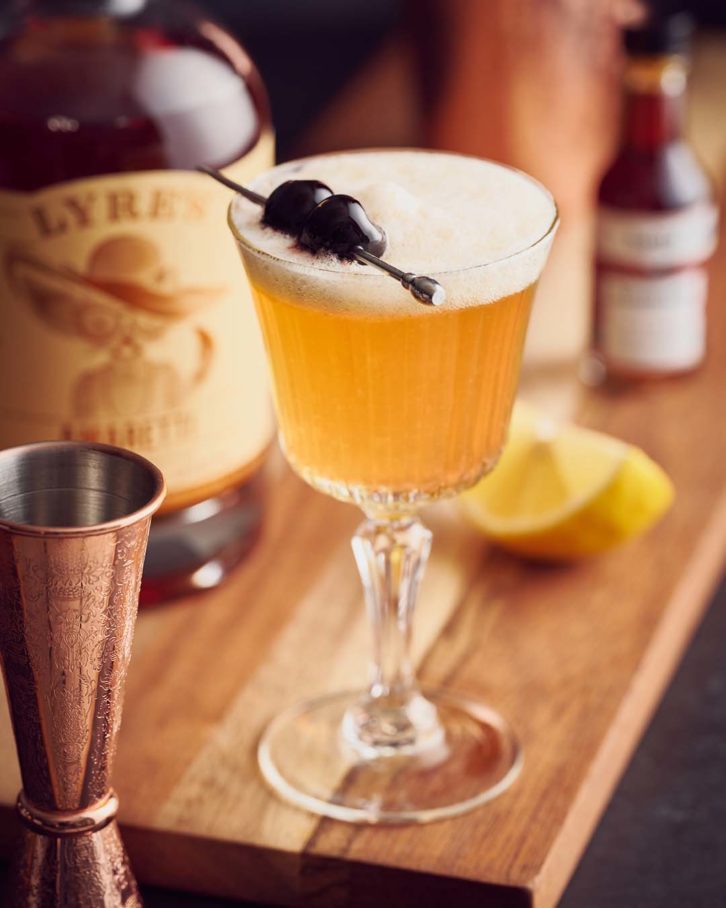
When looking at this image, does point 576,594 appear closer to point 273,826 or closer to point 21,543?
point 273,826

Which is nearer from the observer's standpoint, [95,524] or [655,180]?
[95,524]

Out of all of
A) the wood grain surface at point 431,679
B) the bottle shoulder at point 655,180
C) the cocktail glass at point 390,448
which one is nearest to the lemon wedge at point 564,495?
the wood grain surface at point 431,679

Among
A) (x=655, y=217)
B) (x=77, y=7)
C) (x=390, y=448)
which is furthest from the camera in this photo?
(x=655, y=217)

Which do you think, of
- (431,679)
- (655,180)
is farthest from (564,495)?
(655,180)

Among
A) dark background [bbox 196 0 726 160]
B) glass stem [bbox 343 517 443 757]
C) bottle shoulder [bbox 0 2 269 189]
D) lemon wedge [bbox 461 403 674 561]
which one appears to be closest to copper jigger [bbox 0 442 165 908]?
glass stem [bbox 343 517 443 757]

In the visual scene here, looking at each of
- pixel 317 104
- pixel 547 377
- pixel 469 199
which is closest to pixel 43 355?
pixel 469 199

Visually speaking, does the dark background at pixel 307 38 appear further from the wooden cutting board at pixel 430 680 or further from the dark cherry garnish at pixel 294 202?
the dark cherry garnish at pixel 294 202

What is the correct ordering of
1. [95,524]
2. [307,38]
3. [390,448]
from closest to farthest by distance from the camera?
1. [95,524]
2. [390,448]
3. [307,38]

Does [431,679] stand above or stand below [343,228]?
below

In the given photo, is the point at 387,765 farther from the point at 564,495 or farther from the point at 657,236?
Answer: the point at 657,236
